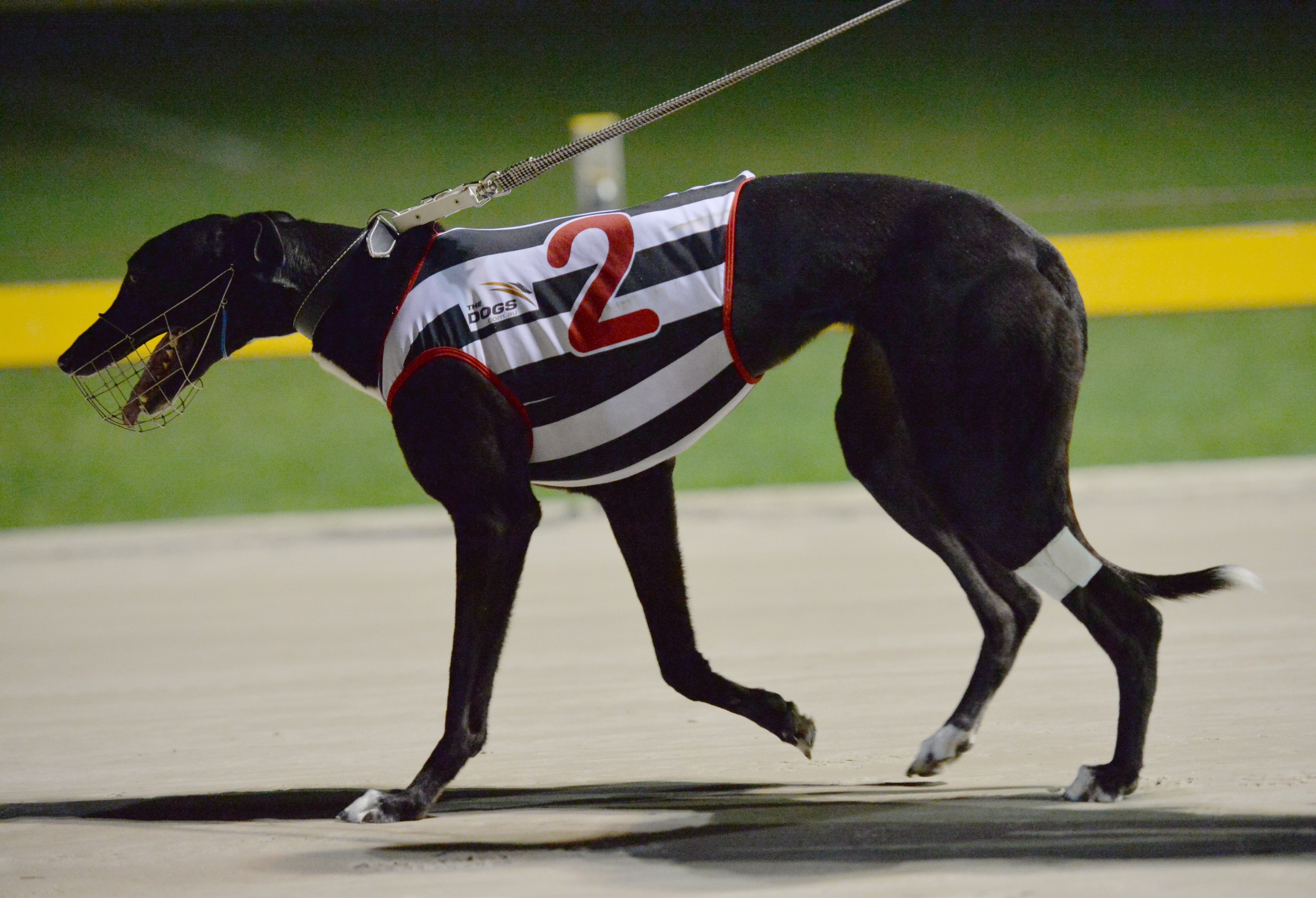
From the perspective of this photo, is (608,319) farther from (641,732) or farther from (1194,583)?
(1194,583)

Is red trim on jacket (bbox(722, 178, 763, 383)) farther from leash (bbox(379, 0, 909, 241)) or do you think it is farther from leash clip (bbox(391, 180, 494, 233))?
Answer: leash clip (bbox(391, 180, 494, 233))

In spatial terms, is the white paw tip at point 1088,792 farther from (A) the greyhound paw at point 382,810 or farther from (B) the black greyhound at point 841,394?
(A) the greyhound paw at point 382,810

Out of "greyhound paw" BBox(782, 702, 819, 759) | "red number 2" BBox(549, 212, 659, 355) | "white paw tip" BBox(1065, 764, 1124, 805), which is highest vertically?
"red number 2" BBox(549, 212, 659, 355)

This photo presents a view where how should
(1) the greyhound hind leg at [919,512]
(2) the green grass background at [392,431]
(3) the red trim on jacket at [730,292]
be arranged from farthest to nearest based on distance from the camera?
(2) the green grass background at [392,431] → (1) the greyhound hind leg at [919,512] → (3) the red trim on jacket at [730,292]

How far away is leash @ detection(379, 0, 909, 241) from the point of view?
2914 millimetres

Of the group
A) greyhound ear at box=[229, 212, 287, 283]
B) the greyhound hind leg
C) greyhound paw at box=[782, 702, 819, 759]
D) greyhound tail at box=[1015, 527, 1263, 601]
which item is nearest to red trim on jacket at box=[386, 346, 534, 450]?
greyhound ear at box=[229, 212, 287, 283]

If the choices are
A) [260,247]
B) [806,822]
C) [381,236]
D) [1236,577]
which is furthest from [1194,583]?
[260,247]

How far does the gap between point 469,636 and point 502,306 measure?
66 centimetres

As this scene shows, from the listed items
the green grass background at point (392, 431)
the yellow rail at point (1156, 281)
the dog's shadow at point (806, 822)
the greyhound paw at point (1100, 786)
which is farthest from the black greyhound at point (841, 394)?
the yellow rail at point (1156, 281)

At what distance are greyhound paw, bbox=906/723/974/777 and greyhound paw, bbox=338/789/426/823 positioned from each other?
3.36ft

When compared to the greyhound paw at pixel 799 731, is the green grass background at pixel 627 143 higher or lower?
higher

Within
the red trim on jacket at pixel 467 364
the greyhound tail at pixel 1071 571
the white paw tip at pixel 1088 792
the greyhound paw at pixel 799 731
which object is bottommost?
the white paw tip at pixel 1088 792

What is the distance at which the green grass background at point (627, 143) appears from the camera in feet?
28.6

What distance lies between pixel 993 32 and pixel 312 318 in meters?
11.0
